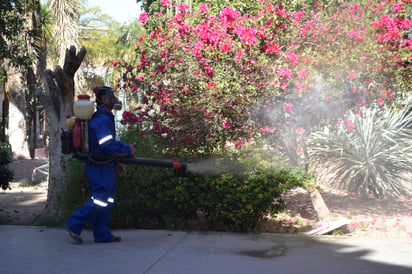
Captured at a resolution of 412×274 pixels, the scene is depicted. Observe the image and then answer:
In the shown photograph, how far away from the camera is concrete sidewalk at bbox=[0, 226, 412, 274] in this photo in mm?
4781

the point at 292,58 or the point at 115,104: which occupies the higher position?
the point at 292,58

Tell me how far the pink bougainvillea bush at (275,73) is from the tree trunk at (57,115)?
0.86 m

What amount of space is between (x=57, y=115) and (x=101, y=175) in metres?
1.98

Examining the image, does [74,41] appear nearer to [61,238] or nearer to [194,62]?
[194,62]

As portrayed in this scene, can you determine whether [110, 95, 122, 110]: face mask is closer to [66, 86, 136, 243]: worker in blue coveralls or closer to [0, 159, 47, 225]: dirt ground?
[66, 86, 136, 243]: worker in blue coveralls

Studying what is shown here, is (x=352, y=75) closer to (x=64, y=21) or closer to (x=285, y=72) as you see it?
(x=285, y=72)

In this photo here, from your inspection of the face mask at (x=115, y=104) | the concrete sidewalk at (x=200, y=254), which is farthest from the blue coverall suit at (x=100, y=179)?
the concrete sidewalk at (x=200, y=254)

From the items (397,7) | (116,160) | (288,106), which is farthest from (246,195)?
(397,7)

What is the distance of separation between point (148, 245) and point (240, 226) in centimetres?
127

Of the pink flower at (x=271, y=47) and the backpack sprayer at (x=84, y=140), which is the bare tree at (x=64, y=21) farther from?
the backpack sprayer at (x=84, y=140)

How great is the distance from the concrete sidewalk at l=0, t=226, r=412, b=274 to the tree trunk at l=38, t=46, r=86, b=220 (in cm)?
98

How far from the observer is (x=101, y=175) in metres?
5.81

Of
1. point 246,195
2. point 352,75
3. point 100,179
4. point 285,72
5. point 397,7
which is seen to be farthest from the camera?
point 397,7

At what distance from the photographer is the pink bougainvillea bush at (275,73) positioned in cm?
675
